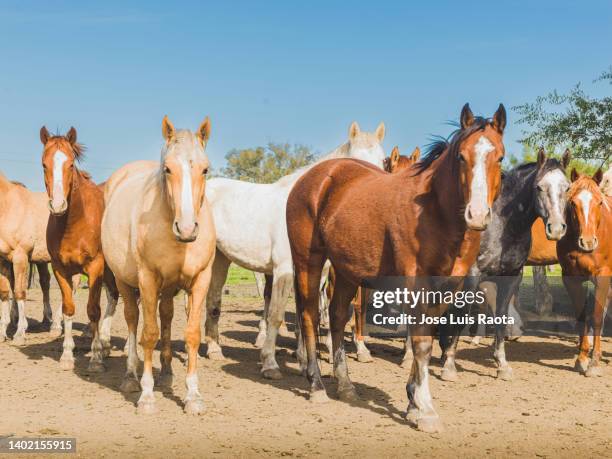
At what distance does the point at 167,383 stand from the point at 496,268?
3995 millimetres

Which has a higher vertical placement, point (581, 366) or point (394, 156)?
point (394, 156)

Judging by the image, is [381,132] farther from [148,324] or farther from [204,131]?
[148,324]

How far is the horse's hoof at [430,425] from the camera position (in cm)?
507

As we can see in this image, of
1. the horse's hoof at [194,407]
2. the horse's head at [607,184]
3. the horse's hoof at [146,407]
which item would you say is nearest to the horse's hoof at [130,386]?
the horse's hoof at [146,407]

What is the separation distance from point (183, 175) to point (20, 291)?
5.65 m

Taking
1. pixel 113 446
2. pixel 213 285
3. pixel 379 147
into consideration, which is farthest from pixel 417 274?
pixel 213 285

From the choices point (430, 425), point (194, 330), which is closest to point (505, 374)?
point (430, 425)

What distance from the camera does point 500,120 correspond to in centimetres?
507

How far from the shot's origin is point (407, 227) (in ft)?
17.5

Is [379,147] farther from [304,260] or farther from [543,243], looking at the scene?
[543,243]

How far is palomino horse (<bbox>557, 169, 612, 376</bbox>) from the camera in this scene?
7.39 m

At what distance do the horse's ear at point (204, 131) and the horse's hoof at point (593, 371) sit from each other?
199 inches

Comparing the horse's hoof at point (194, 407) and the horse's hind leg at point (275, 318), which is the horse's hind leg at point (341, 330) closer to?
the horse's hind leg at point (275, 318)

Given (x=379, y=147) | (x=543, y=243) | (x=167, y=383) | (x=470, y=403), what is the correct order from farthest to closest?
(x=543, y=243)
(x=379, y=147)
(x=167, y=383)
(x=470, y=403)
